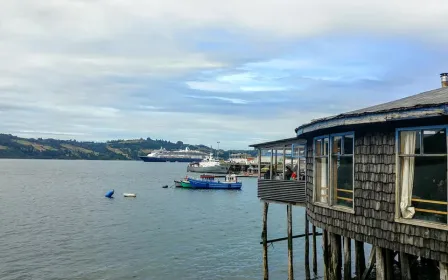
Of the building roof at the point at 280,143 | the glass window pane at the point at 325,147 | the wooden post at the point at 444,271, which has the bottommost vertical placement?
the wooden post at the point at 444,271

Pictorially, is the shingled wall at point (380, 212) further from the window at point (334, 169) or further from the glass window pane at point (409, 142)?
the window at point (334, 169)

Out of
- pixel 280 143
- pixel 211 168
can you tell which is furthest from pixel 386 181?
pixel 211 168

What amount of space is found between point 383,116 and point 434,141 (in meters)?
1.21

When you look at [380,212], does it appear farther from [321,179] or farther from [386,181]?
[321,179]

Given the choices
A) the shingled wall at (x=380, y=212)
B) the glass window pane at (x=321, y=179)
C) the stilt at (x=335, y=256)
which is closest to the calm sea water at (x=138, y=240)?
the stilt at (x=335, y=256)

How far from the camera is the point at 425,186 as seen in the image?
10094mm

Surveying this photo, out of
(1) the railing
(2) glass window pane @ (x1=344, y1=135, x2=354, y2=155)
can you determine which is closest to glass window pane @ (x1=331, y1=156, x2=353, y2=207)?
(2) glass window pane @ (x1=344, y1=135, x2=354, y2=155)

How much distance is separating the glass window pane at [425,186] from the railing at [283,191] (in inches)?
292

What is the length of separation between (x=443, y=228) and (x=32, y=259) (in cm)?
2622

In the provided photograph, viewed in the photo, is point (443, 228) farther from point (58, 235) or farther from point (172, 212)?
point (172, 212)

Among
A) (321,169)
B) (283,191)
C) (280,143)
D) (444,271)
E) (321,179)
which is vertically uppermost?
(280,143)

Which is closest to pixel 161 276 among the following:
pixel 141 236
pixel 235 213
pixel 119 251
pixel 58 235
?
pixel 119 251

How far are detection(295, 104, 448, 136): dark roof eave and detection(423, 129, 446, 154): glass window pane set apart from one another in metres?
0.56

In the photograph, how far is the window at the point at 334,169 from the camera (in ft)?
41.4
